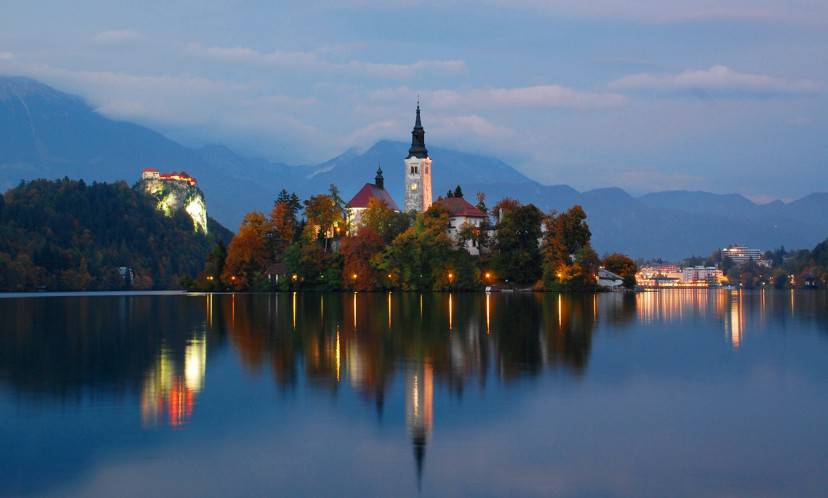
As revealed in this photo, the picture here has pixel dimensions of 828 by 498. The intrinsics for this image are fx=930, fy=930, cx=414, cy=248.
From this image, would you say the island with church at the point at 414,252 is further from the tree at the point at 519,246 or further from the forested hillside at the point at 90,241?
the forested hillside at the point at 90,241

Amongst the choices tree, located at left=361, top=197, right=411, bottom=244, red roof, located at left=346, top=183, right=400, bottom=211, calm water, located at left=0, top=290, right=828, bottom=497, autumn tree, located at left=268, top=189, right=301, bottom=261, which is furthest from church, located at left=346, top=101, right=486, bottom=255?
calm water, located at left=0, top=290, right=828, bottom=497

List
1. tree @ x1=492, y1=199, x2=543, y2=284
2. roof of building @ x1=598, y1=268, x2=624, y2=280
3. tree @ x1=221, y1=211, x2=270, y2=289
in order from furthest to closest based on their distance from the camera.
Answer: tree @ x1=221, y1=211, x2=270, y2=289 → roof of building @ x1=598, y1=268, x2=624, y2=280 → tree @ x1=492, y1=199, x2=543, y2=284

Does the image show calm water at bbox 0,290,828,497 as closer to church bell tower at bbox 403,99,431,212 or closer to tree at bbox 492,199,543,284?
tree at bbox 492,199,543,284

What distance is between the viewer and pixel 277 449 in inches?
624

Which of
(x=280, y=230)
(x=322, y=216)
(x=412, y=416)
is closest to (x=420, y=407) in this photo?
(x=412, y=416)

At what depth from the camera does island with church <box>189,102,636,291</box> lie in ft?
346

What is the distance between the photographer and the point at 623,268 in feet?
402

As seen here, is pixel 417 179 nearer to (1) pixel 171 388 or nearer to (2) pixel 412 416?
(1) pixel 171 388

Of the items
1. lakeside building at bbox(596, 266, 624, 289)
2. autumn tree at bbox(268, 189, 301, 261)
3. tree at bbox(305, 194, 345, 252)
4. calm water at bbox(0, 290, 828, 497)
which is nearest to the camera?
calm water at bbox(0, 290, 828, 497)

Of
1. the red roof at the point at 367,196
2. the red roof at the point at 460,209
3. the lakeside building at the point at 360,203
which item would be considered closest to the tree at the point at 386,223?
the red roof at the point at 460,209

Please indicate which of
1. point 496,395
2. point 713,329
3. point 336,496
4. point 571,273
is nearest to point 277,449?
point 336,496

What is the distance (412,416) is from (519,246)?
90699 millimetres

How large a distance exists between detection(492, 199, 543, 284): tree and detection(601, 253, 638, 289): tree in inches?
713

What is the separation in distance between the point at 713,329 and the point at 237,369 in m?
26.7
